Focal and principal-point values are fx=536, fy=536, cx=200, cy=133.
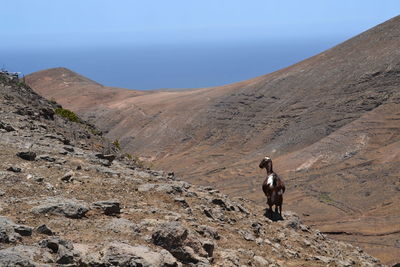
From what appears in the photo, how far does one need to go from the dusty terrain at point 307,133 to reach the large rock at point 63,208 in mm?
16189

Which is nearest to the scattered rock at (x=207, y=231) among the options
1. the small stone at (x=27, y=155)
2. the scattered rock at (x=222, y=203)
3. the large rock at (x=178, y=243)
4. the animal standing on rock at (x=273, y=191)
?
the large rock at (x=178, y=243)

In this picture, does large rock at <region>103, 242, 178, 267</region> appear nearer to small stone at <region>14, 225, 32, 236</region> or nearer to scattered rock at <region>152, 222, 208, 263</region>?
scattered rock at <region>152, 222, 208, 263</region>

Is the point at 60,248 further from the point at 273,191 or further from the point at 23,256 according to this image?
the point at 273,191

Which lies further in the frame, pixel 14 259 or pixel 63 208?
pixel 63 208

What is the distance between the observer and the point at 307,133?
47188mm

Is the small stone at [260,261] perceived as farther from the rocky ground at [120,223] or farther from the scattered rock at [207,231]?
the scattered rock at [207,231]

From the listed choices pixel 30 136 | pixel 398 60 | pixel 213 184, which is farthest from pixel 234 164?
pixel 30 136

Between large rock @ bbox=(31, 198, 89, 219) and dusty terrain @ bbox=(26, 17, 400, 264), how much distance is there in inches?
637

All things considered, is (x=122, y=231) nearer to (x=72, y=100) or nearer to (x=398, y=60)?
(x=398, y=60)

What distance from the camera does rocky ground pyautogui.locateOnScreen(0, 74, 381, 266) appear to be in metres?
6.64

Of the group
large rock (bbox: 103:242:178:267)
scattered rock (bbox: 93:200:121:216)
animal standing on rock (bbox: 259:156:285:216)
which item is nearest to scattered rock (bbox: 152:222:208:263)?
large rock (bbox: 103:242:178:267)

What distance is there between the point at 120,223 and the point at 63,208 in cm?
90

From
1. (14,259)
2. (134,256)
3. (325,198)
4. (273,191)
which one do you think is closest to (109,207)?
(134,256)

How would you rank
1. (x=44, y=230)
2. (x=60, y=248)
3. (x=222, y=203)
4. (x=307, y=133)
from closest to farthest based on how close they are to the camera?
1. (x=60, y=248)
2. (x=44, y=230)
3. (x=222, y=203)
4. (x=307, y=133)
